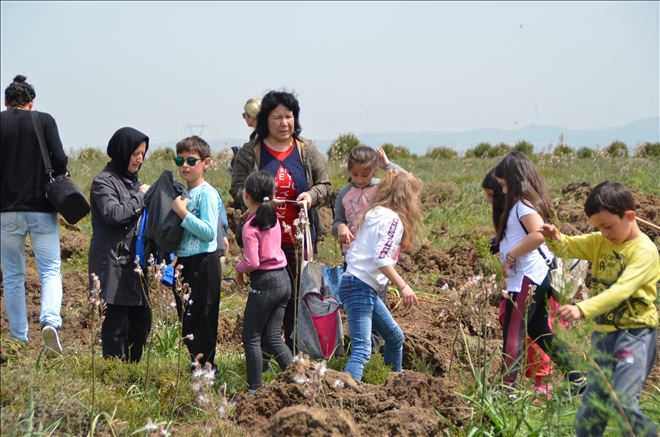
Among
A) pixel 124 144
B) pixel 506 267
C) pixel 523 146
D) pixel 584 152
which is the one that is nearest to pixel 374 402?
pixel 506 267

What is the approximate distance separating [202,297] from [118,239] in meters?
0.73

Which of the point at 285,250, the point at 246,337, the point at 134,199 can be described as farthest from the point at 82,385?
the point at 285,250

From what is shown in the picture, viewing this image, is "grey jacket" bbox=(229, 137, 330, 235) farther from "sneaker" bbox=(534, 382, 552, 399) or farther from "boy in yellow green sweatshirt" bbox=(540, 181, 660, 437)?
"boy in yellow green sweatshirt" bbox=(540, 181, 660, 437)

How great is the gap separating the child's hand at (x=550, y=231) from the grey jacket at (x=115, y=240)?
2837 mm

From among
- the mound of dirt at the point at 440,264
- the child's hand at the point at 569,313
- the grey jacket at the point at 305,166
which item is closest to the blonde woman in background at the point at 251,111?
the grey jacket at the point at 305,166

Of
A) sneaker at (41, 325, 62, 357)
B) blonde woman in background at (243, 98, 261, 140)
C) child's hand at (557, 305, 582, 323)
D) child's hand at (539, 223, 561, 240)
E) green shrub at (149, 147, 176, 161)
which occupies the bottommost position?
green shrub at (149, 147, 176, 161)

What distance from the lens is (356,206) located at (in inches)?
252

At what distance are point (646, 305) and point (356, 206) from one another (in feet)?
8.47

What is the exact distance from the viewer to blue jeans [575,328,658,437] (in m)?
4.00

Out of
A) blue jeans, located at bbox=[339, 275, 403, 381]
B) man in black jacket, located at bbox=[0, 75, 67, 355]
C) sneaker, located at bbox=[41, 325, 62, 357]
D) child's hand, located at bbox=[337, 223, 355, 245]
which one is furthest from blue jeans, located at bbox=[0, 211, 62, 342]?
blue jeans, located at bbox=[339, 275, 403, 381]

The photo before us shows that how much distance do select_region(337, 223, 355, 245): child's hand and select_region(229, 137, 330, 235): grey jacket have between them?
30 centimetres

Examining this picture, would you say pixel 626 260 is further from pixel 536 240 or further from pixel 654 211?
pixel 654 211

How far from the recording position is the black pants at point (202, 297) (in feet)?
19.3

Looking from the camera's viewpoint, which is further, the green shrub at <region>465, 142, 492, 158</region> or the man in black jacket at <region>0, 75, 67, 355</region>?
the green shrub at <region>465, 142, 492, 158</region>
